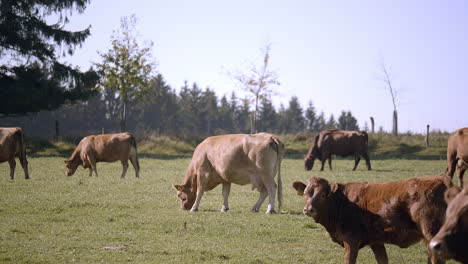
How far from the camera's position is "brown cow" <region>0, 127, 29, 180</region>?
2106 centimetres

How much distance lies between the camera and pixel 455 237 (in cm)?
464

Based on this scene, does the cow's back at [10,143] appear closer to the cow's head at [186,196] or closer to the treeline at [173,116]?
the cow's head at [186,196]

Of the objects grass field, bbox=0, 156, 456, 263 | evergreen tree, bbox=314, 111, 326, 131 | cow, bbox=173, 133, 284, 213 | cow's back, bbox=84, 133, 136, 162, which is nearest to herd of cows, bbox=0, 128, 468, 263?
cow, bbox=173, 133, 284, 213

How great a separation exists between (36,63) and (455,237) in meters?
38.2

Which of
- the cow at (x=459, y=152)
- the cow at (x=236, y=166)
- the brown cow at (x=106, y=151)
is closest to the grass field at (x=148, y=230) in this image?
the cow at (x=236, y=166)

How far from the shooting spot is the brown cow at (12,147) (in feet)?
69.1

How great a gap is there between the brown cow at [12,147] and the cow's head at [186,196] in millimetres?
9320

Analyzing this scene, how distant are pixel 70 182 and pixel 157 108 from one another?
89.5m

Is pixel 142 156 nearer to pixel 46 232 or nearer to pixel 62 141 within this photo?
pixel 62 141

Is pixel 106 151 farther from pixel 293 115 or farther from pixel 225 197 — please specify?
pixel 293 115

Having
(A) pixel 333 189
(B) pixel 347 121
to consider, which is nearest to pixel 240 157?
(A) pixel 333 189

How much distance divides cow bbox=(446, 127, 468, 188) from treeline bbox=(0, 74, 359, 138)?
76.5 meters

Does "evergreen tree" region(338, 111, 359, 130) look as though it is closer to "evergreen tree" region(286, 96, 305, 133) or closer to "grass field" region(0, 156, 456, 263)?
"evergreen tree" region(286, 96, 305, 133)

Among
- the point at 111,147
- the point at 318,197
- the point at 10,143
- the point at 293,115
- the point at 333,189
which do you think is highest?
the point at 293,115
